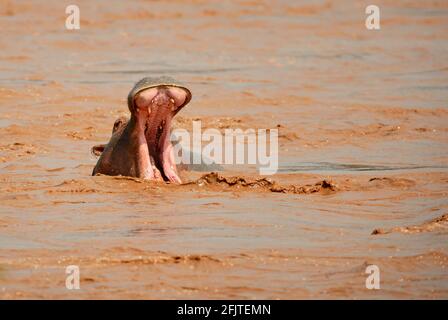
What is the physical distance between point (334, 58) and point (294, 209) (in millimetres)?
8742

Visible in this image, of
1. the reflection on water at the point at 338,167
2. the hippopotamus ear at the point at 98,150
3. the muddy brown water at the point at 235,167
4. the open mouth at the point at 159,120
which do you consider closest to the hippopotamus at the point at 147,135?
the open mouth at the point at 159,120

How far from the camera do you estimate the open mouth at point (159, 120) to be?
7332 mm

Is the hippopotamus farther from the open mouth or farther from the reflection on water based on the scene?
the reflection on water

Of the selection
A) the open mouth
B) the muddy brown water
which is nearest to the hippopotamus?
the open mouth

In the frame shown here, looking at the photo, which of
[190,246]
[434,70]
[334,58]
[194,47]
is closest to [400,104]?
[434,70]

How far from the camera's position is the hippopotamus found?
7.31 metres

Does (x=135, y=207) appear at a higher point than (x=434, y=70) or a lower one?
lower

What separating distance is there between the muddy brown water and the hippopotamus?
0.16 meters

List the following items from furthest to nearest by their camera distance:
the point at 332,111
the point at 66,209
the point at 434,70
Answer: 1. the point at 434,70
2. the point at 332,111
3. the point at 66,209

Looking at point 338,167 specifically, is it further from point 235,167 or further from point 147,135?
point 147,135

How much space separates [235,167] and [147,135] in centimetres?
150

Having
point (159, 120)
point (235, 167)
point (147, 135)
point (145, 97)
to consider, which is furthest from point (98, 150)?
point (145, 97)

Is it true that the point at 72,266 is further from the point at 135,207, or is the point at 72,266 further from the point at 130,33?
the point at 130,33

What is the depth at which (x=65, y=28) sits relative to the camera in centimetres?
1747
